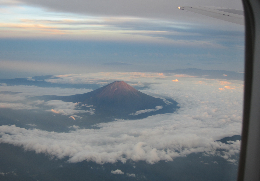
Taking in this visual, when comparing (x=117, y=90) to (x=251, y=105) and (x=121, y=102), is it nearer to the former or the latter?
(x=121, y=102)

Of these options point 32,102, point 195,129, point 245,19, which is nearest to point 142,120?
point 195,129

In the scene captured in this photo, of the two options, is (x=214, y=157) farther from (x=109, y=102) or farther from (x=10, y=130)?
(x=10, y=130)

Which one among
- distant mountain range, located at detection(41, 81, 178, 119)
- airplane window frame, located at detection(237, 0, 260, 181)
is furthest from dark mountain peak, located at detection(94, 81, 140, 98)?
airplane window frame, located at detection(237, 0, 260, 181)

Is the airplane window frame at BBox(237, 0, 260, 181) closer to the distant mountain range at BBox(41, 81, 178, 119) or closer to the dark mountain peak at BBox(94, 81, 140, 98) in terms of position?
the distant mountain range at BBox(41, 81, 178, 119)

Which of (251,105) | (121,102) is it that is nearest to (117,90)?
(121,102)

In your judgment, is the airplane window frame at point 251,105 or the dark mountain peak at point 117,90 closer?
the airplane window frame at point 251,105

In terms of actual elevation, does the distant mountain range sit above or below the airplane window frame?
below

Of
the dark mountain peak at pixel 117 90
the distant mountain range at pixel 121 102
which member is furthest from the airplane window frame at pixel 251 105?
the dark mountain peak at pixel 117 90

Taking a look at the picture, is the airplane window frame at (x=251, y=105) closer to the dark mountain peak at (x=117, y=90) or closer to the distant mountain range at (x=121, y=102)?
the distant mountain range at (x=121, y=102)
